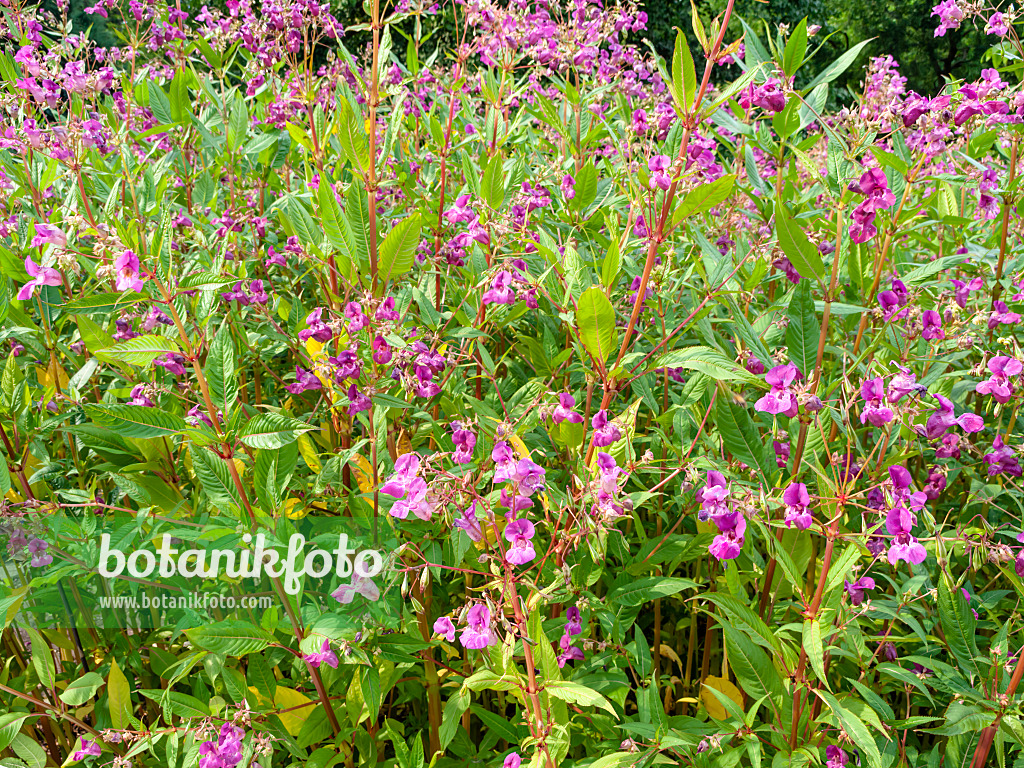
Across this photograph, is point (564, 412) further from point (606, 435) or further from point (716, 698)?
point (716, 698)

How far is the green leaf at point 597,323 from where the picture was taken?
1.41 m

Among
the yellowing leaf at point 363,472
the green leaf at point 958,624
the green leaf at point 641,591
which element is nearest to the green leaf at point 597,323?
the green leaf at point 641,591

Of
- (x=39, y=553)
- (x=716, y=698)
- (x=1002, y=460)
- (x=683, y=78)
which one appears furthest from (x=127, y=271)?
(x=1002, y=460)

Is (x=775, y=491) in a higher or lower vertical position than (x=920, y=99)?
lower

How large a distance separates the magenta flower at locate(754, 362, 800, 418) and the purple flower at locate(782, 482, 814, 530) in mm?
183

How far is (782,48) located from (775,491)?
148cm

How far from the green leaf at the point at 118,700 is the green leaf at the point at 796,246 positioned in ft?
6.14

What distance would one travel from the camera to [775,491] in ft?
5.46

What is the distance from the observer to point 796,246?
66.7 inches

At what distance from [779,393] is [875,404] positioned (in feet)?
0.58

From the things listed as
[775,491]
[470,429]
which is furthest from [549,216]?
[775,491]

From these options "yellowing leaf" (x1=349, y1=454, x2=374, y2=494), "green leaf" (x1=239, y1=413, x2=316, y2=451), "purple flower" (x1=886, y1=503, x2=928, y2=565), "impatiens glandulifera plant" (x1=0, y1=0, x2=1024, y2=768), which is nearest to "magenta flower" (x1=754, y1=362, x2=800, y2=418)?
"impatiens glandulifera plant" (x1=0, y1=0, x2=1024, y2=768)

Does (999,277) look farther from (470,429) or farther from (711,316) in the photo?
(470,429)

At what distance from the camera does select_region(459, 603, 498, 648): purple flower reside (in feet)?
4.07
